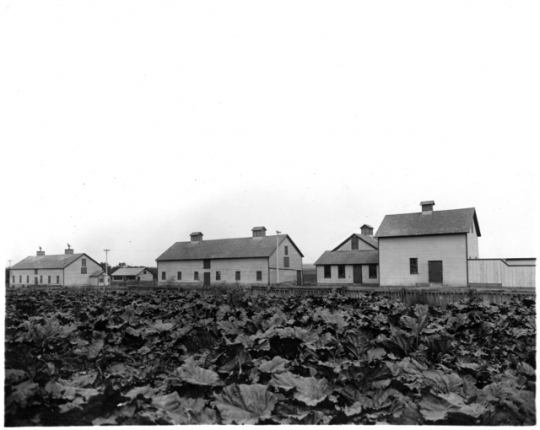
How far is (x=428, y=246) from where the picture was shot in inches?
1082

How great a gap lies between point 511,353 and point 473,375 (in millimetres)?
1689

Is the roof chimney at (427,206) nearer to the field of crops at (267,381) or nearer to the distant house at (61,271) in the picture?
the distant house at (61,271)

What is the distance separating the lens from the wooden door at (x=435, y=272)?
87.8 feet

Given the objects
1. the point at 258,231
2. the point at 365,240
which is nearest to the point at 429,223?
the point at 365,240

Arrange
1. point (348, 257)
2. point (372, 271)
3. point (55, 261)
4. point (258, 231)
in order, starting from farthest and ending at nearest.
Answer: point (258, 231), point (348, 257), point (372, 271), point (55, 261)

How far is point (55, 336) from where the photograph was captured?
5629 millimetres

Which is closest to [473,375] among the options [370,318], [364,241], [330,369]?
[330,369]

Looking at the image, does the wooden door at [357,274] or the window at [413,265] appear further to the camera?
the wooden door at [357,274]

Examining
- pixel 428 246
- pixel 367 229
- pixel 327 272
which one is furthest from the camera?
pixel 367 229

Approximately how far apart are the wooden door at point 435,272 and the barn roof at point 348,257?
16.5ft

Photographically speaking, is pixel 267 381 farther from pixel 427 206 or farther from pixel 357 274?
pixel 357 274

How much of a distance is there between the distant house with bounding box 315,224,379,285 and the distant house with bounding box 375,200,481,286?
2.73m

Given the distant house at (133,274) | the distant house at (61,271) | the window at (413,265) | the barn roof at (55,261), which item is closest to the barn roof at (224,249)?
the distant house at (133,274)

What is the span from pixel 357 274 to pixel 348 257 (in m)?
1.59
